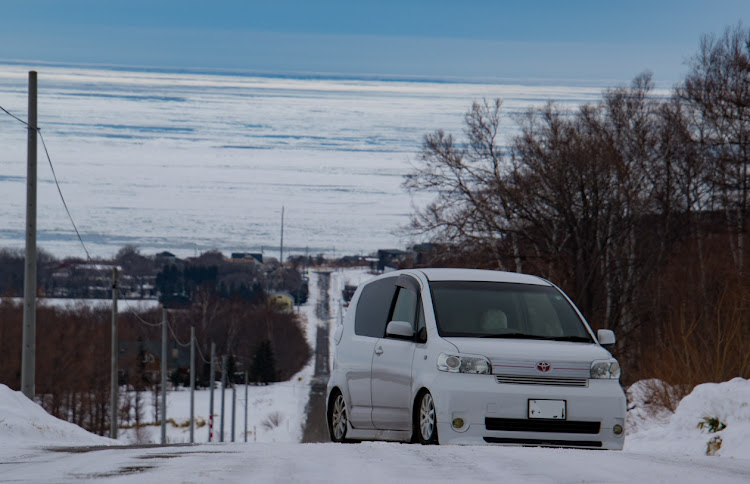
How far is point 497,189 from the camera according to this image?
51875mm

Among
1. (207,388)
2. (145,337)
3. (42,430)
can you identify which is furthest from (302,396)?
(42,430)

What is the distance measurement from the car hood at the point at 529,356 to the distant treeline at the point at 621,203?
3991cm

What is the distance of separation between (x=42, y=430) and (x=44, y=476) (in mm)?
8607

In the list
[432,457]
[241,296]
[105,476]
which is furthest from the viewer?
[241,296]

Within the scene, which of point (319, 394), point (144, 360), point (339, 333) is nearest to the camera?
point (339, 333)

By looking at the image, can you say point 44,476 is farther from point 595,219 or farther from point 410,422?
point 595,219

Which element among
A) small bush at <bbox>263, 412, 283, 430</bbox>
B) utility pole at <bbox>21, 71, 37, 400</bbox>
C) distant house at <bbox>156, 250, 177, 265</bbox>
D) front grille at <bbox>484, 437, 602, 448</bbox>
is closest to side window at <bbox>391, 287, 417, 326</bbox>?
front grille at <bbox>484, 437, 602, 448</bbox>

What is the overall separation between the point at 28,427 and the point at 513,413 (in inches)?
321

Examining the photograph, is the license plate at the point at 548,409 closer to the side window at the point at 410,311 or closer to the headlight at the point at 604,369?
the headlight at the point at 604,369

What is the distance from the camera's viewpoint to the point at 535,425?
9852mm

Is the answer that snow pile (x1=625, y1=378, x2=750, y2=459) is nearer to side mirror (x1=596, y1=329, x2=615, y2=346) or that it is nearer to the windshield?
side mirror (x1=596, y1=329, x2=615, y2=346)

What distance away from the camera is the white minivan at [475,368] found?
9.83m

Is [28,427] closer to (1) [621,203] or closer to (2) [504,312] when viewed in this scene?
(2) [504,312]

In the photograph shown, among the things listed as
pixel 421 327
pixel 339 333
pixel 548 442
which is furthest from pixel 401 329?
pixel 339 333
